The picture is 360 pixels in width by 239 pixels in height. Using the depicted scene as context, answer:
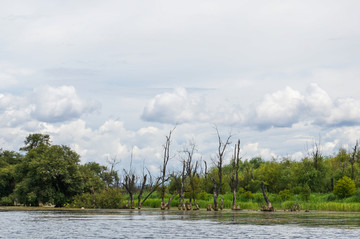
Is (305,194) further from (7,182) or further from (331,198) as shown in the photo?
(7,182)

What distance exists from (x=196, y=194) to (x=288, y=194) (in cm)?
1807

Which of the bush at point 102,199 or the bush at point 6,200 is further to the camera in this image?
the bush at point 6,200

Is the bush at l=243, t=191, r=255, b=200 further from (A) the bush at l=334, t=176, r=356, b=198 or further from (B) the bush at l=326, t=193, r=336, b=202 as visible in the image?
(A) the bush at l=334, t=176, r=356, b=198

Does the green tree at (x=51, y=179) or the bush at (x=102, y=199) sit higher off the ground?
the green tree at (x=51, y=179)

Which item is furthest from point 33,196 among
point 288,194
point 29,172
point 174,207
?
point 288,194

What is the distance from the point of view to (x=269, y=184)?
348 feet

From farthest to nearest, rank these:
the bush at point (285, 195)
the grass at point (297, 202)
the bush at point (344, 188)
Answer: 1. the bush at point (285, 195)
2. the bush at point (344, 188)
3. the grass at point (297, 202)

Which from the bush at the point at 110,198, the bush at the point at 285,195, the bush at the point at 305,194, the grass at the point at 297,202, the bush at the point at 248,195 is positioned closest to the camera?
the grass at the point at 297,202

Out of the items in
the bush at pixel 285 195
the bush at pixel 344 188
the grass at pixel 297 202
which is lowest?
the grass at pixel 297 202

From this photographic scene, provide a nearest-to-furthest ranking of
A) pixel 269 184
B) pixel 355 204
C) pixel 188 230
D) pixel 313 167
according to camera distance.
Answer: pixel 188 230 < pixel 355 204 < pixel 313 167 < pixel 269 184

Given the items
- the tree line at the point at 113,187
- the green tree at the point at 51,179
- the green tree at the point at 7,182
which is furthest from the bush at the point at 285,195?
the green tree at the point at 7,182

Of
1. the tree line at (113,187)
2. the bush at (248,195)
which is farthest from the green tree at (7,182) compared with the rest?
the bush at (248,195)

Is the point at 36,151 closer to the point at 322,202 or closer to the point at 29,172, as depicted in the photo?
the point at 29,172

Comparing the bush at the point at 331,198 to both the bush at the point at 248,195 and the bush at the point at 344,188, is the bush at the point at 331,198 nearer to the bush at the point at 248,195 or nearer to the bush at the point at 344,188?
the bush at the point at 344,188
